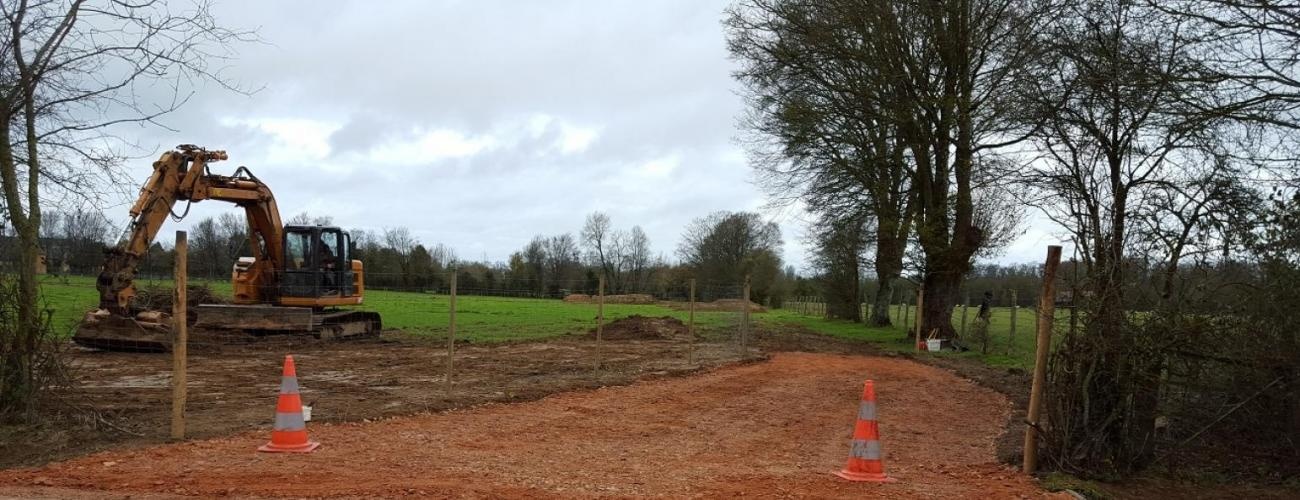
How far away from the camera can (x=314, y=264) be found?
18.7 m

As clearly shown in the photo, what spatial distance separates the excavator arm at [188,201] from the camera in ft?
47.4

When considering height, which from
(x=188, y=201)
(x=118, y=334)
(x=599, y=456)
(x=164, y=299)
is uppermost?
(x=188, y=201)

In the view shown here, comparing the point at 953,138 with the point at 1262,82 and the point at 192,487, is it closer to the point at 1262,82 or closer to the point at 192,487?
the point at 1262,82

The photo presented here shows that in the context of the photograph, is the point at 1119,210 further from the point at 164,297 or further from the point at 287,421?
the point at 164,297

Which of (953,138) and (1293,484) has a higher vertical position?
(953,138)

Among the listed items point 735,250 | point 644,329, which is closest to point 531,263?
point 735,250

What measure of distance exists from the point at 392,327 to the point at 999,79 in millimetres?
18809

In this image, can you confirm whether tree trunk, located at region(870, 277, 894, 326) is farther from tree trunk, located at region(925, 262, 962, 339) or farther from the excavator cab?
the excavator cab

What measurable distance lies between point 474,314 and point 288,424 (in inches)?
1070

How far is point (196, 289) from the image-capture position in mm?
22266

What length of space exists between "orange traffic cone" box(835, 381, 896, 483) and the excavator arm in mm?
14070

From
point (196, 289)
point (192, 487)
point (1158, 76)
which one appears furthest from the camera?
point (196, 289)

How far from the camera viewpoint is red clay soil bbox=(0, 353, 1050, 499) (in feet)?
18.1

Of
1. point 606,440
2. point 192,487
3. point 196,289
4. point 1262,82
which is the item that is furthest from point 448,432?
point 196,289
